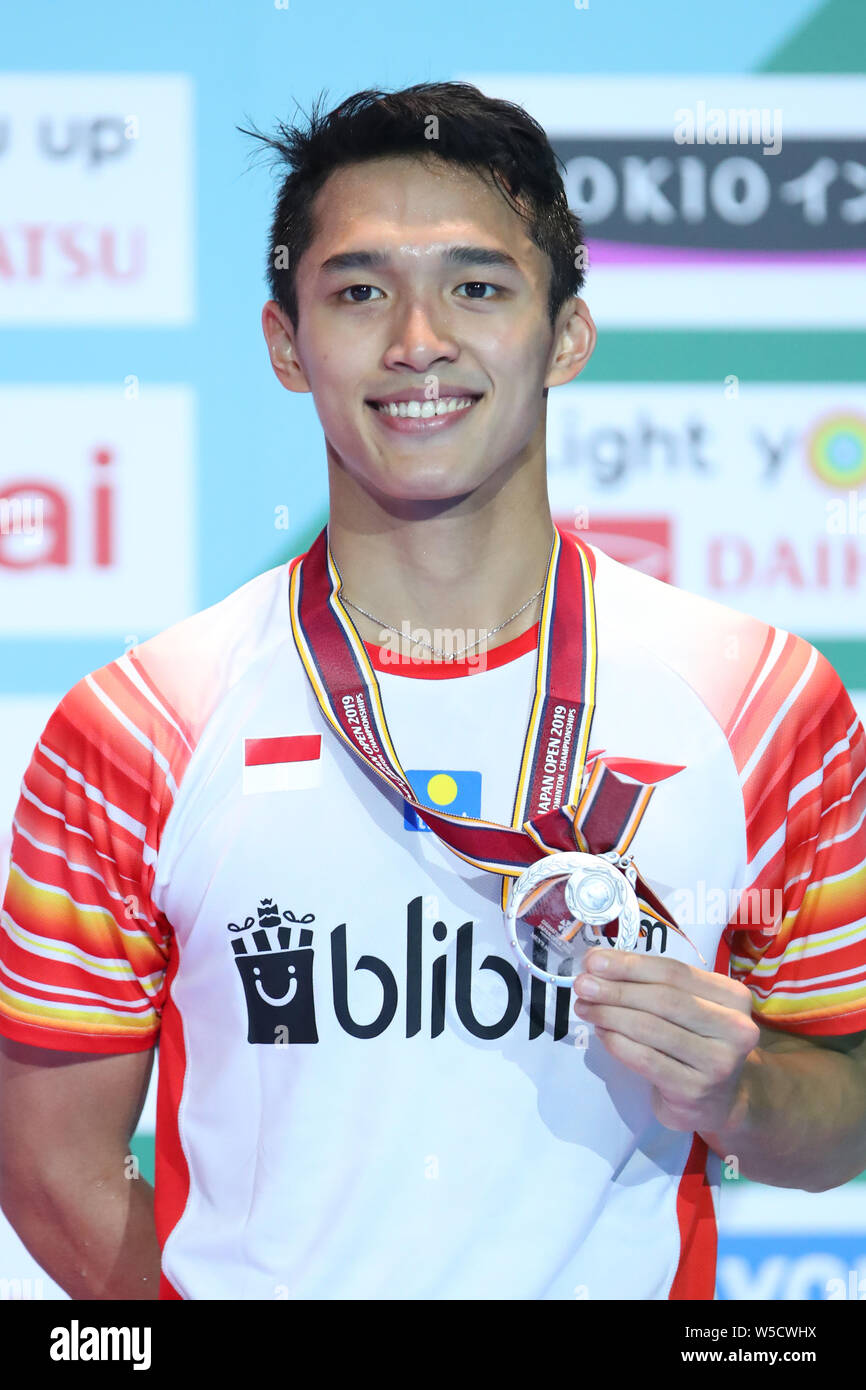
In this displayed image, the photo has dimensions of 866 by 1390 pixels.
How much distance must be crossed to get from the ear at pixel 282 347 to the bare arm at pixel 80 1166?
2.96ft

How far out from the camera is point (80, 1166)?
1895 mm

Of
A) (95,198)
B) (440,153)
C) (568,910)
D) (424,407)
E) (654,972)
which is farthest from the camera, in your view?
(95,198)

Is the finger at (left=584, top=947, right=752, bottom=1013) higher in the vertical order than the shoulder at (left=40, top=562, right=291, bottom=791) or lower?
lower

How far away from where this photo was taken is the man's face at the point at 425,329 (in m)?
1.76

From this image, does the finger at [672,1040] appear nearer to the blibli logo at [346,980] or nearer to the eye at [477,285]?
the blibli logo at [346,980]

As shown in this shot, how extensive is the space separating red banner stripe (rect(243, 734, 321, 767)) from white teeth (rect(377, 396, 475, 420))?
405 mm

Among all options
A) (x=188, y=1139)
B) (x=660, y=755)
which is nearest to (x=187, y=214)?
(x=660, y=755)

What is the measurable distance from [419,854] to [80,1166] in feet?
2.03

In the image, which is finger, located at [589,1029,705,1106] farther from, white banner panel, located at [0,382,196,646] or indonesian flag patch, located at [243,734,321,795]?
white banner panel, located at [0,382,196,646]

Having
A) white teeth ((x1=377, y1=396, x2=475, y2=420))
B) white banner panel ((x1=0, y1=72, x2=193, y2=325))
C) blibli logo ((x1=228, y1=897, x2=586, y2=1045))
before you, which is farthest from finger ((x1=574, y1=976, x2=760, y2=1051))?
white banner panel ((x1=0, y1=72, x2=193, y2=325))

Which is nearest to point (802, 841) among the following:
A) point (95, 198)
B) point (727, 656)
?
point (727, 656)

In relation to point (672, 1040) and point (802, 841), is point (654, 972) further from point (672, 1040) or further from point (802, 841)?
point (802, 841)

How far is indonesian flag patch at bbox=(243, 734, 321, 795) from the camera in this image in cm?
178

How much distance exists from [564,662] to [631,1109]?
0.55 metres
